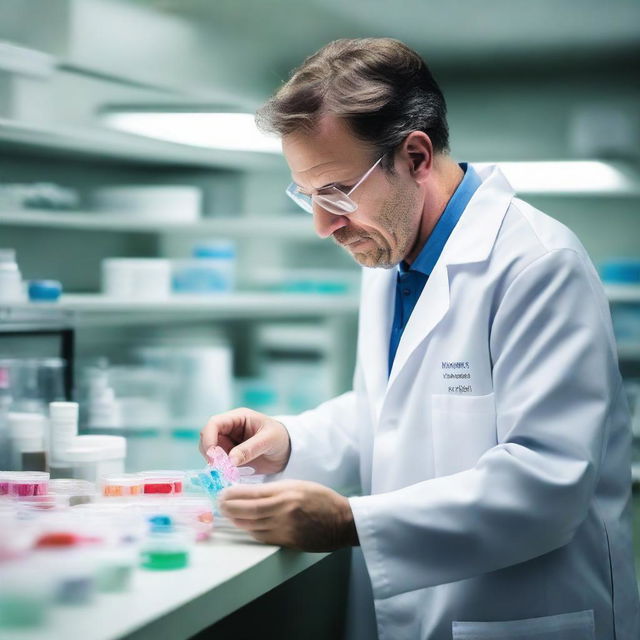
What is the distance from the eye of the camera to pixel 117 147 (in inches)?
104

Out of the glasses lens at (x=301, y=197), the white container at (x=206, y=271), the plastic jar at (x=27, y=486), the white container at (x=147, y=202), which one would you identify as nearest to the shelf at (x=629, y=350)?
the white container at (x=206, y=271)

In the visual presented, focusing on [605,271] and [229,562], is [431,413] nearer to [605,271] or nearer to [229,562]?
[229,562]

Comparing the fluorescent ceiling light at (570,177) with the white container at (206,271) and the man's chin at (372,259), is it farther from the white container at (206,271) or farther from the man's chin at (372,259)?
the man's chin at (372,259)

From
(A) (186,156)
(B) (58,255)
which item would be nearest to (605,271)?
(A) (186,156)

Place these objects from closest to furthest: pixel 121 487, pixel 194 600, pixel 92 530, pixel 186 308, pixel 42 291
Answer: pixel 194 600, pixel 92 530, pixel 121 487, pixel 42 291, pixel 186 308

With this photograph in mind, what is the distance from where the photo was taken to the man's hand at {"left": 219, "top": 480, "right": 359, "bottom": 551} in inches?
39.7

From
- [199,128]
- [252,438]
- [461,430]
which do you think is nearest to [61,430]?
[252,438]

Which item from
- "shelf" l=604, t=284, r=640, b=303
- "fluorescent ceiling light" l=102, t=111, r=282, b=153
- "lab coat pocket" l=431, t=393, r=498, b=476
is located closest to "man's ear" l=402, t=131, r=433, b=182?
"lab coat pocket" l=431, t=393, r=498, b=476

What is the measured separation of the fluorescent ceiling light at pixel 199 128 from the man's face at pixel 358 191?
130 cm

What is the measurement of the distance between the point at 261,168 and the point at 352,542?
2.36 meters

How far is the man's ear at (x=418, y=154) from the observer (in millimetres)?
1332

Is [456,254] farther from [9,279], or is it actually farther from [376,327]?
[9,279]

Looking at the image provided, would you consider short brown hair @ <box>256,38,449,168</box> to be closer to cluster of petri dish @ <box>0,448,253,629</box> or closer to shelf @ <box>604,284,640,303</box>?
cluster of petri dish @ <box>0,448,253,629</box>

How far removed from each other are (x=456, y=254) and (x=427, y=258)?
123 mm
